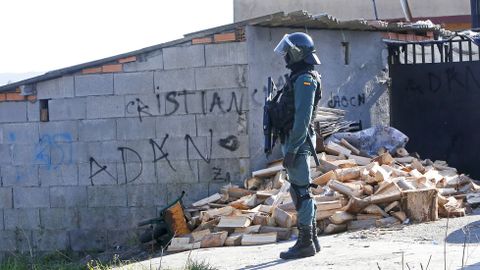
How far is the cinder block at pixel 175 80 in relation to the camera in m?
11.8

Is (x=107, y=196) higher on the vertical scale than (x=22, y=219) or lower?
higher

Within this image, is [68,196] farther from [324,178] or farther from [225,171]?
[324,178]

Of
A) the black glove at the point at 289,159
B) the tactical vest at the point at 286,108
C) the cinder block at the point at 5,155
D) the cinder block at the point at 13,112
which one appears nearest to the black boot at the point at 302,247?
the black glove at the point at 289,159

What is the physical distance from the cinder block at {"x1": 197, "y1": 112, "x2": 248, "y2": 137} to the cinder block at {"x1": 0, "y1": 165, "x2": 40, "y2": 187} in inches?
97.4

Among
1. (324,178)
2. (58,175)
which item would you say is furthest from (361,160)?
(58,175)

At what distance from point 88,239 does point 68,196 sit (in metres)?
0.62

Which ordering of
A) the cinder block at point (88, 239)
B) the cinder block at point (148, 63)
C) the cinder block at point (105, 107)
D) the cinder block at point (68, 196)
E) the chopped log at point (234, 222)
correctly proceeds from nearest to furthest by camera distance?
the chopped log at point (234, 222), the cinder block at point (148, 63), the cinder block at point (105, 107), the cinder block at point (88, 239), the cinder block at point (68, 196)

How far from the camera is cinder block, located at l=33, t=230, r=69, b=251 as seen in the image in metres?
12.6

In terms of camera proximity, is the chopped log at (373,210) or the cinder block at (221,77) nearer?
the chopped log at (373,210)

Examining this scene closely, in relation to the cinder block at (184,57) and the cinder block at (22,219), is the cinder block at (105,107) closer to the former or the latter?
the cinder block at (184,57)

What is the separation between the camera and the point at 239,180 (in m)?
11.6

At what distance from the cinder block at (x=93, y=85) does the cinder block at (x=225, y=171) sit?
1.58 meters

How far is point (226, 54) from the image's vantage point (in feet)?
38.0

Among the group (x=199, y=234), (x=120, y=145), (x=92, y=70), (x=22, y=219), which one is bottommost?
(x=22, y=219)
